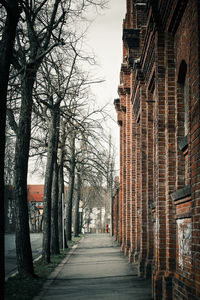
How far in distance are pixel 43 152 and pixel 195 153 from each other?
49.1ft

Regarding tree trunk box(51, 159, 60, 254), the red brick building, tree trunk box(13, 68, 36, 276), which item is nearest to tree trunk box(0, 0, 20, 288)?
the red brick building

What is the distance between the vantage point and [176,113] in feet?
28.6

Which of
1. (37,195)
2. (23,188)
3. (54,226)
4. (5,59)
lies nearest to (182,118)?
(5,59)

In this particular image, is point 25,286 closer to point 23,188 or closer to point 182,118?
point 23,188

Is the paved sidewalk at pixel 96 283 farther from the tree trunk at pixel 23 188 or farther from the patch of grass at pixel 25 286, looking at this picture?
the tree trunk at pixel 23 188

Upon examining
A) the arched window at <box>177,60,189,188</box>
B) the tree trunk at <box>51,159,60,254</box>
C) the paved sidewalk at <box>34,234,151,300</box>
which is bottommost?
the paved sidewalk at <box>34,234,151,300</box>

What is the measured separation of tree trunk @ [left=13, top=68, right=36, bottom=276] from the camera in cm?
1205

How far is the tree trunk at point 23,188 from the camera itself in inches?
475

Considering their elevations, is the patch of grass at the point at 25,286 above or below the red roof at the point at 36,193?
below

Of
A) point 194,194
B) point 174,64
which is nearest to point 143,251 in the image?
point 174,64

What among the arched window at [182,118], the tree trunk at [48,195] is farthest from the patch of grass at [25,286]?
the arched window at [182,118]

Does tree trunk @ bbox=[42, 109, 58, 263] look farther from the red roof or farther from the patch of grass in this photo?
the red roof

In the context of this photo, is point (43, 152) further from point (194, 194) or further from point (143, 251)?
point (194, 194)

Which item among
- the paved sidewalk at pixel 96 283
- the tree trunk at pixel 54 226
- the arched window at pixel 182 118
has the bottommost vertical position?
the paved sidewalk at pixel 96 283
